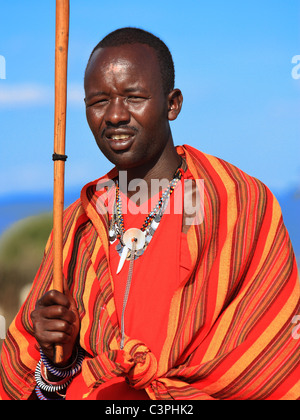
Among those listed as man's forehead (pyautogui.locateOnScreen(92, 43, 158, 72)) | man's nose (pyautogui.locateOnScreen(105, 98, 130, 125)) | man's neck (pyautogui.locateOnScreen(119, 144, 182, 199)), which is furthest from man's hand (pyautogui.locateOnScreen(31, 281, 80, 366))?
man's forehead (pyautogui.locateOnScreen(92, 43, 158, 72))

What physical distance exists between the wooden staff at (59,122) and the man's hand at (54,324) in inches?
2.9

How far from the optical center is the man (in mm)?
3477

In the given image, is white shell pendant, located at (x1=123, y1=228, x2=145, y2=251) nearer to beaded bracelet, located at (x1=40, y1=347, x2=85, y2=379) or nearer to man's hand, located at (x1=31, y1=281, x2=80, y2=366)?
man's hand, located at (x1=31, y1=281, x2=80, y2=366)

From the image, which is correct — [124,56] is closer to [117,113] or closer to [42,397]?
[117,113]

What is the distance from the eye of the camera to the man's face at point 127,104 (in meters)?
3.69

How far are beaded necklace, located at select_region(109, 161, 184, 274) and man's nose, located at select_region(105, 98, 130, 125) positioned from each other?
453 millimetres

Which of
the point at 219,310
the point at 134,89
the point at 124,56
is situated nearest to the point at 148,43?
the point at 124,56

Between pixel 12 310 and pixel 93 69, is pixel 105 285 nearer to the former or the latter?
pixel 93 69

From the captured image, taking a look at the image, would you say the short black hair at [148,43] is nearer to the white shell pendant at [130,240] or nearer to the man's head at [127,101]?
the man's head at [127,101]

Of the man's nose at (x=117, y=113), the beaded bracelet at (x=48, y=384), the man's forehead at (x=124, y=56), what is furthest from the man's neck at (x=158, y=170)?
the beaded bracelet at (x=48, y=384)

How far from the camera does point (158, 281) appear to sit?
11.9ft

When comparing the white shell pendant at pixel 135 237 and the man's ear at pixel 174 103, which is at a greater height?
the man's ear at pixel 174 103

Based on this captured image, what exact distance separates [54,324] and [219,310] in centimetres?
81

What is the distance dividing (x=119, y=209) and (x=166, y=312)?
2.28 feet
